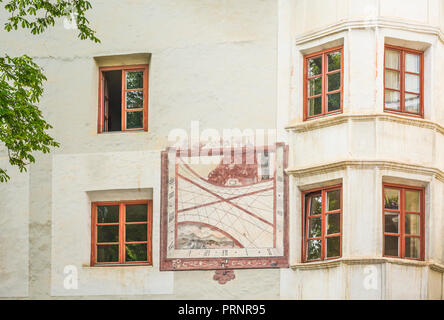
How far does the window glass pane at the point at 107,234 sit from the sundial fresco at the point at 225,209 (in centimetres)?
110

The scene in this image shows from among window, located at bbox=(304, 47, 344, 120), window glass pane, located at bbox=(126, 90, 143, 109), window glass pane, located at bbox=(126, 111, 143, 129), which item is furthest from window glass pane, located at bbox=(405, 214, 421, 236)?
window glass pane, located at bbox=(126, 90, 143, 109)

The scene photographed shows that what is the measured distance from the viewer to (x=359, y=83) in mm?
23906

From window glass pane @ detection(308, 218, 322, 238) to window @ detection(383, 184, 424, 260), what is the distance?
4.22ft

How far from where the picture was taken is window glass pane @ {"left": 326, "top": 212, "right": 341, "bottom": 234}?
2369 centimetres

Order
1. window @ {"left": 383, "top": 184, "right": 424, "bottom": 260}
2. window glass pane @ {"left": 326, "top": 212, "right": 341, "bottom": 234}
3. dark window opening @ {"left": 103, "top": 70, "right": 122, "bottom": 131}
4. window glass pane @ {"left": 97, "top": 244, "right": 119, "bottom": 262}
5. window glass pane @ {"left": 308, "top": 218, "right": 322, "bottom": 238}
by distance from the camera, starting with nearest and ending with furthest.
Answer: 1. window @ {"left": 383, "top": 184, "right": 424, "bottom": 260}
2. window glass pane @ {"left": 326, "top": 212, "right": 341, "bottom": 234}
3. window glass pane @ {"left": 308, "top": 218, "right": 322, "bottom": 238}
4. window glass pane @ {"left": 97, "top": 244, "right": 119, "bottom": 262}
5. dark window opening @ {"left": 103, "top": 70, "right": 122, "bottom": 131}

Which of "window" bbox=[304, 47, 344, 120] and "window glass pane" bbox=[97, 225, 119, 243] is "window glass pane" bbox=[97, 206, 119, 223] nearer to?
"window glass pane" bbox=[97, 225, 119, 243]

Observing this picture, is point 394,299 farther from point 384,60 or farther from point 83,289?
point 83,289

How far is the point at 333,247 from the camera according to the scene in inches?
933

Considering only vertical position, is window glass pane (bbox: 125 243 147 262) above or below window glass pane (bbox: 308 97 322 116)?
below

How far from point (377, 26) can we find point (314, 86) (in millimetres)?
1754

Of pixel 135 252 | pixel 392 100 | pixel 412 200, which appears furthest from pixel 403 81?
pixel 135 252

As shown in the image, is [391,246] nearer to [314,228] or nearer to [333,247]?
[333,247]

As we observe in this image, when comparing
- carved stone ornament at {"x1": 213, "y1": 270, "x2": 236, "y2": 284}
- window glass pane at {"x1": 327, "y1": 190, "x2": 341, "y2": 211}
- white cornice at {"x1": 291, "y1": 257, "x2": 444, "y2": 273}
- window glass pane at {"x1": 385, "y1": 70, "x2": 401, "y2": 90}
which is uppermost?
window glass pane at {"x1": 385, "y1": 70, "x2": 401, "y2": 90}

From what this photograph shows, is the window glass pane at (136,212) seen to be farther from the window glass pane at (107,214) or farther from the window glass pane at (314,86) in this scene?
the window glass pane at (314,86)
